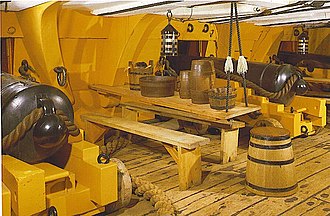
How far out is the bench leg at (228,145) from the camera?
13.3 ft

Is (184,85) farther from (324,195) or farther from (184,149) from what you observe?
(324,195)

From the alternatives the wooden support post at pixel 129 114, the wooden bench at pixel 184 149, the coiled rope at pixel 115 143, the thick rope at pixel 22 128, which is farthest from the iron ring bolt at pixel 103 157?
the wooden support post at pixel 129 114

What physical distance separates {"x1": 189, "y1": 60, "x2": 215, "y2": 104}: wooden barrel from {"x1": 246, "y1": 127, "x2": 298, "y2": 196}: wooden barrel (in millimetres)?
783

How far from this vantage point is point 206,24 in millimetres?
6090

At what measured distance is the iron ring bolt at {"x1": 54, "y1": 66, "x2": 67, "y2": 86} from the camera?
3.98 m

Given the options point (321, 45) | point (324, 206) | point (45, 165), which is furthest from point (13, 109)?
point (321, 45)

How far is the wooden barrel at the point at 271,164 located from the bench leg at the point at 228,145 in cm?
80

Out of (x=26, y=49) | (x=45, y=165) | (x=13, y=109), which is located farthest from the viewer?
(x=26, y=49)

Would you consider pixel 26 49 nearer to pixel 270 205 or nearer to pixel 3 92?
pixel 3 92

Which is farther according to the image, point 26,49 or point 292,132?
point 292,132

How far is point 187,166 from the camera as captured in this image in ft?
11.1

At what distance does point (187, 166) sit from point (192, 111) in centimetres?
56

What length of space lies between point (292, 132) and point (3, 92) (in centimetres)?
356

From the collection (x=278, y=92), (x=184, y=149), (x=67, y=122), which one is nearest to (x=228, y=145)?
(x=184, y=149)
